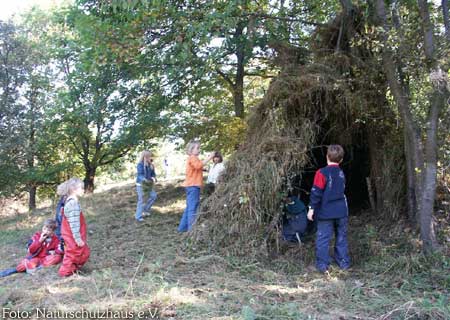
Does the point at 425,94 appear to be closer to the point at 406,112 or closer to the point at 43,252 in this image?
the point at 406,112

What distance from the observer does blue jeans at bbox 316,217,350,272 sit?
5340mm

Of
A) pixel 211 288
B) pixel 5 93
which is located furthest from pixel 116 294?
pixel 5 93

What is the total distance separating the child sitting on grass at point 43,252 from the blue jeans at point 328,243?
3.78 metres

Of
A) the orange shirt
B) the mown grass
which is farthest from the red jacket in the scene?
the orange shirt

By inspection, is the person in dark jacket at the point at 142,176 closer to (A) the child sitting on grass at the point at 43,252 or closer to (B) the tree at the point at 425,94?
(A) the child sitting on grass at the point at 43,252

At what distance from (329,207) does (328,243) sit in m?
0.49

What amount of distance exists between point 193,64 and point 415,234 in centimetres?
527

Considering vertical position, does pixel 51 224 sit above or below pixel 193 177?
below

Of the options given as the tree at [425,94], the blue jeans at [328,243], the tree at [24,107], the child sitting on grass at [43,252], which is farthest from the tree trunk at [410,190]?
the tree at [24,107]

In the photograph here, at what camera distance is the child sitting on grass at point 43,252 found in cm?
565

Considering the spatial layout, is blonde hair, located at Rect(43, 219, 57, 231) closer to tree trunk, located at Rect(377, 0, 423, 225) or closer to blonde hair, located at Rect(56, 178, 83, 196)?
blonde hair, located at Rect(56, 178, 83, 196)

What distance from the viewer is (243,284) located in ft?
15.4

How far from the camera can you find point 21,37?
13.0 meters

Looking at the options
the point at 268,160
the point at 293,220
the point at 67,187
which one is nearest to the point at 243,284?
the point at 293,220
